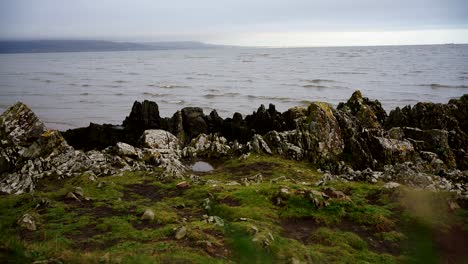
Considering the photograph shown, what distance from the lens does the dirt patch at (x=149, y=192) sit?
52.9ft

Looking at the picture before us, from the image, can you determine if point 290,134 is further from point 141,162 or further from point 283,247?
point 283,247

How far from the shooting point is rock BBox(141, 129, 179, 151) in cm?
2505

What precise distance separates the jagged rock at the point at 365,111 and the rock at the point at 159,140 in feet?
44.3

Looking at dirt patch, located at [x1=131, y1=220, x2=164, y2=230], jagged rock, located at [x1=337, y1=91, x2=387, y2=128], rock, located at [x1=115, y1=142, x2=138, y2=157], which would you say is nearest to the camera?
dirt patch, located at [x1=131, y1=220, x2=164, y2=230]

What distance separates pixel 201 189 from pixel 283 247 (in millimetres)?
6731

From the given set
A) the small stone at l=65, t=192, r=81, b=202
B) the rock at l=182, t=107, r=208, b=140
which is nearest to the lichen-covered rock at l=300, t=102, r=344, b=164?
the rock at l=182, t=107, r=208, b=140

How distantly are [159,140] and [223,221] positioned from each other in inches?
599

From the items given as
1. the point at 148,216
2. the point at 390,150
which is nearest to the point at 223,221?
the point at 148,216

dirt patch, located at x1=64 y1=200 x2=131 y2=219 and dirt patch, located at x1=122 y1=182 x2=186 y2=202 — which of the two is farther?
dirt patch, located at x1=122 y1=182 x2=186 y2=202

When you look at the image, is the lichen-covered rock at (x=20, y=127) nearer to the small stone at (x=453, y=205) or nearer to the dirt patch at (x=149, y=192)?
the dirt patch at (x=149, y=192)

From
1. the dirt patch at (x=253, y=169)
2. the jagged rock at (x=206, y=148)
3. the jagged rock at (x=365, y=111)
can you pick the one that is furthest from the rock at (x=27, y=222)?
the jagged rock at (x=365, y=111)

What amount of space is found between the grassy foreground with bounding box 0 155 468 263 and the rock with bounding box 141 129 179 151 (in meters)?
6.60

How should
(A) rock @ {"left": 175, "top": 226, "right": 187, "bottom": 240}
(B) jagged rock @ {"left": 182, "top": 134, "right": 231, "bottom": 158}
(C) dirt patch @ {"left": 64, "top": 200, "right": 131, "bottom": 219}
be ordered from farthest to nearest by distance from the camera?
(B) jagged rock @ {"left": 182, "top": 134, "right": 231, "bottom": 158}
(C) dirt patch @ {"left": 64, "top": 200, "right": 131, "bottom": 219}
(A) rock @ {"left": 175, "top": 226, "right": 187, "bottom": 240}

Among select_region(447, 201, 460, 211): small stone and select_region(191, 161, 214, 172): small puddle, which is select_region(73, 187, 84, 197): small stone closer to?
select_region(191, 161, 214, 172): small puddle
